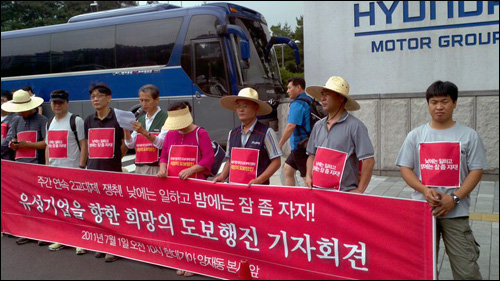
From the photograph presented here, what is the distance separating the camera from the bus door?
11.1 meters

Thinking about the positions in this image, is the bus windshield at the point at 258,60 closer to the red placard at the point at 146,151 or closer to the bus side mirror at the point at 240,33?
the bus side mirror at the point at 240,33

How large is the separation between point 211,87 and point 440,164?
860 centimetres

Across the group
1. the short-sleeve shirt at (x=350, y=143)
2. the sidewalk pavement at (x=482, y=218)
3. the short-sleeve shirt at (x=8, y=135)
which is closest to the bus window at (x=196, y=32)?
the sidewalk pavement at (x=482, y=218)

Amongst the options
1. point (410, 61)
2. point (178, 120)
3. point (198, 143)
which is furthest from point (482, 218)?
point (410, 61)

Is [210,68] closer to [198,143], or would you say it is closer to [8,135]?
[8,135]

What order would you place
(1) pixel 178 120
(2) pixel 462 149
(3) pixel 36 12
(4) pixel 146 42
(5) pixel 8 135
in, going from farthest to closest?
1. (3) pixel 36 12
2. (4) pixel 146 42
3. (5) pixel 8 135
4. (1) pixel 178 120
5. (2) pixel 462 149

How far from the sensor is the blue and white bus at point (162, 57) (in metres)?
11.2

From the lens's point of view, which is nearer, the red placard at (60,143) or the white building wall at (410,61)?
the red placard at (60,143)

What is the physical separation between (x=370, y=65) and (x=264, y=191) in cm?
601

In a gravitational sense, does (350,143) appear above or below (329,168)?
above

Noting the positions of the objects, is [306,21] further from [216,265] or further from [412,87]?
[216,265]

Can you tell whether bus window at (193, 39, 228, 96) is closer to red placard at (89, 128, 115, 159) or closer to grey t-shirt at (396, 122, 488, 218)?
red placard at (89, 128, 115, 159)

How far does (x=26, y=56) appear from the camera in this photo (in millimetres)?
14484

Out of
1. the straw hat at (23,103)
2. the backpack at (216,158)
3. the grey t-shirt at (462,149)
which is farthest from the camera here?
the straw hat at (23,103)
